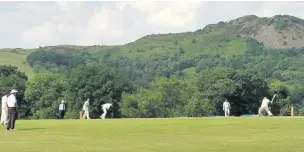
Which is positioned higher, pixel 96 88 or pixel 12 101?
pixel 96 88

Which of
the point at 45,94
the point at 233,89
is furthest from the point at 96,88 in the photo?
the point at 233,89

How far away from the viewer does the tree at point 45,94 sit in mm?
139125

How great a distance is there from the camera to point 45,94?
144 meters

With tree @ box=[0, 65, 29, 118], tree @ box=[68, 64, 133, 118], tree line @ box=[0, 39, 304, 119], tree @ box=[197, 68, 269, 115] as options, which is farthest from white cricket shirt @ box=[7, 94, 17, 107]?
tree @ box=[0, 65, 29, 118]

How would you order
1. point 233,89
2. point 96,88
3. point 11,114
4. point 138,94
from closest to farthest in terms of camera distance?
point 11,114
point 96,88
point 233,89
point 138,94

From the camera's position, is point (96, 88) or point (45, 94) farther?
point (45, 94)

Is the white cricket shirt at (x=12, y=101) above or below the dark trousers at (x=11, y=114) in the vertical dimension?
above

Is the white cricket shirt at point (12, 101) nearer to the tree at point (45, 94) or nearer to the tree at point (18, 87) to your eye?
the tree at point (18, 87)

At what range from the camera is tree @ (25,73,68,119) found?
139125 millimetres

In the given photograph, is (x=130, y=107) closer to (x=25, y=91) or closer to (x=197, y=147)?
(x=25, y=91)

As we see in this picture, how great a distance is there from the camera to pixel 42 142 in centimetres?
2694

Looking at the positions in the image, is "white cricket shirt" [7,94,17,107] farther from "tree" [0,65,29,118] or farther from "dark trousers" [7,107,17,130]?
"tree" [0,65,29,118]

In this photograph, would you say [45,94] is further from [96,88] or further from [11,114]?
[11,114]

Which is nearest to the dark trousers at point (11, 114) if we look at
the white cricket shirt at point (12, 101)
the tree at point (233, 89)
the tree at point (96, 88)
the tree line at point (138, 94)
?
the white cricket shirt at point (12, 101)
